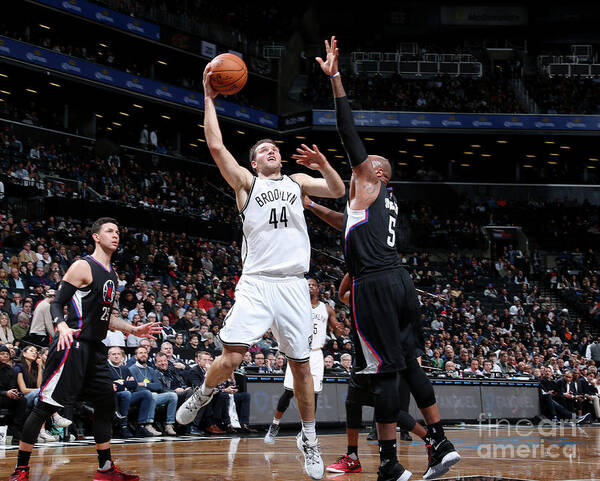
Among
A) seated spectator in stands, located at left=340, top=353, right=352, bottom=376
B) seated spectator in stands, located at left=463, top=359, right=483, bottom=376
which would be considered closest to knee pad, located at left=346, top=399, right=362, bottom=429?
seated spectator in stands, located at left=340, top=353, right=352, bottom=376

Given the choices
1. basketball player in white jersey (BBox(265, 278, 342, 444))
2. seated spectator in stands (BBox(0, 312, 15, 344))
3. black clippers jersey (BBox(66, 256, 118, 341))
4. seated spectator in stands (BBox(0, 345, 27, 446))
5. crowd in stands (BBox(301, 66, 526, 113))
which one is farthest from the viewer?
crowd in stands (BBox(301, 66, 526, 113))

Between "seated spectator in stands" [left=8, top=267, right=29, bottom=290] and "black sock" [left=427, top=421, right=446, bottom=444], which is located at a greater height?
"seated spectator in stands" [left=8, top=267, right=29, bottom=290]

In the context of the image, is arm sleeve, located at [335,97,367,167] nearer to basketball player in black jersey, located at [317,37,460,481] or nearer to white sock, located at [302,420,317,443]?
basketball player in black jersey, located at [317,37,460,481]

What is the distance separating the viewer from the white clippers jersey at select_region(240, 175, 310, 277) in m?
5.54

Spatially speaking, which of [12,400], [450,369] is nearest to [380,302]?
[12,400]

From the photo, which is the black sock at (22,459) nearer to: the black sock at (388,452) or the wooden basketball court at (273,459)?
the wooden basketball court at (273,459)

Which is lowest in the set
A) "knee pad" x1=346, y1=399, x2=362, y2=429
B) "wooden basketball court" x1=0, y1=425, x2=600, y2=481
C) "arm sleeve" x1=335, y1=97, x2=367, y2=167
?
"wooden basketball court" x1=0, y1=425, x2=600, y2=481

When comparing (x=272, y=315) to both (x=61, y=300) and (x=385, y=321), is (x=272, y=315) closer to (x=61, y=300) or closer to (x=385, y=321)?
(x=385, y=321)

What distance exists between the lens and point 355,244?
5.48 meters

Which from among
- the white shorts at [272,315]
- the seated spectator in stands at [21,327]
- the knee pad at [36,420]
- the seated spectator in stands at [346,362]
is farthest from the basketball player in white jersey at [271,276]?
the seated spectator in stands at [346,362]

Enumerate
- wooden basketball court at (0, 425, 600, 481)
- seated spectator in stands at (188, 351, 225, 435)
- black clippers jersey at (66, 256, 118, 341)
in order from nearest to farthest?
black clippers jersey at (66, 256, 118, 341), wooden basketball court at (0, 425, 600, 481), seated spectator in stands at (188, 351, 225, 435)

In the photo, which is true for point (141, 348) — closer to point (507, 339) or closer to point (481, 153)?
point (507, 339)

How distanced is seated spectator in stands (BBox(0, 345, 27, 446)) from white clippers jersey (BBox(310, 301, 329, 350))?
4.12 metres

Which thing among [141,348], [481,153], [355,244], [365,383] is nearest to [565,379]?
[141,348]
